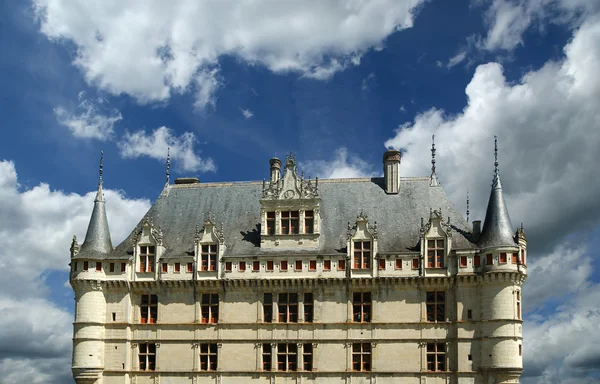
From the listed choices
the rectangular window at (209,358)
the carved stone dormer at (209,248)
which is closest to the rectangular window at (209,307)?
the carved stone dormer at (209,248)

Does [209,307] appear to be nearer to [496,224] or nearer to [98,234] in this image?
[98,234]

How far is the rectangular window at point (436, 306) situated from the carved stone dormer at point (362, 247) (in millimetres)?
3978

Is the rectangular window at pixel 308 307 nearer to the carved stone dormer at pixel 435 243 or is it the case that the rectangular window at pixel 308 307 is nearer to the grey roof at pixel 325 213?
the grey roof at pixel 325 213

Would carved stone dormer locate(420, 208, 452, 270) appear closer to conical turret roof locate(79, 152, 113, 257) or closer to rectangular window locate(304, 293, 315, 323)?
rectangular window locate(304, 293, 315, 323)

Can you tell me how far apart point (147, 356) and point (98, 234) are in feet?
29.1

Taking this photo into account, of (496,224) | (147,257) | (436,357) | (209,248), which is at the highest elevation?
(496,224)

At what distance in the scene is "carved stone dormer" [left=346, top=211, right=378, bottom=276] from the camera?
46812 millimetres

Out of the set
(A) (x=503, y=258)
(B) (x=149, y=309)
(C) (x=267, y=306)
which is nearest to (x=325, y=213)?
(C) (x=267, y=306)

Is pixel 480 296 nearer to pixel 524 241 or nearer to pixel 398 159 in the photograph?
pixel 524 241

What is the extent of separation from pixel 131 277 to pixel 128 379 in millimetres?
6502

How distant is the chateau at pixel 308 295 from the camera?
1793 inches

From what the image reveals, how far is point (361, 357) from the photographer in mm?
46156

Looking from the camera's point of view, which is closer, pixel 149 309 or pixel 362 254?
pixel 362 254

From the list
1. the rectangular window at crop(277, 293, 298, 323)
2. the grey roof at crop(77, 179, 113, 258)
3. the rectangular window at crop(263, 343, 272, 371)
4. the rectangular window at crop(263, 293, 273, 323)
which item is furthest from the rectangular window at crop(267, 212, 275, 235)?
the grey roof at crop(77, 179, 113, 258)
